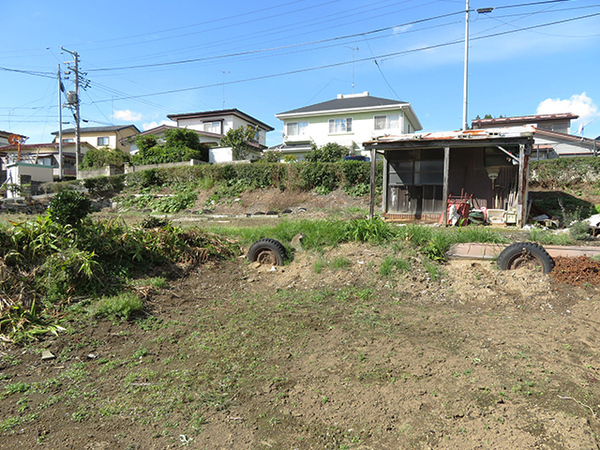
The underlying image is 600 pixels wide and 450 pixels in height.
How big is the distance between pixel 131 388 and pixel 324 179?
15.8 meters

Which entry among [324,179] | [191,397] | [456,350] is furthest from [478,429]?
[324,179]

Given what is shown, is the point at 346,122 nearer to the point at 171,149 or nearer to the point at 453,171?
the point at 171,149

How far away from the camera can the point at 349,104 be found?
1163 inches

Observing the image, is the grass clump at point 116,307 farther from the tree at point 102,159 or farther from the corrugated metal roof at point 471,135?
the tree at point 102,159

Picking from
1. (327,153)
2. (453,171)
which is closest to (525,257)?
(453,171)

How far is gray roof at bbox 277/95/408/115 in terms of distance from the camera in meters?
28.1

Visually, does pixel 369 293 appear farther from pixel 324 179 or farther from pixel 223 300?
pixel 324 179

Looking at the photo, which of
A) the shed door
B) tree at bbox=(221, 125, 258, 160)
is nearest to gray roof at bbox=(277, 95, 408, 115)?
tree at bbox=(221, 125, 258, 160)

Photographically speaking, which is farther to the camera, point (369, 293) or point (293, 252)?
point (293, 252)

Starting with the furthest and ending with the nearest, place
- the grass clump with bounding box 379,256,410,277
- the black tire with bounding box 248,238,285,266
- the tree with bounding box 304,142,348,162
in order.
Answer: the tree with bounding box 304,142,348,162
the black tire with bounding box 248,238,285,266
the grass clump with bounding box 379,256,410,277

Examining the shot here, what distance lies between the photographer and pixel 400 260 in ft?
19.7

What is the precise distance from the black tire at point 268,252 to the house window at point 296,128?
82.2ft

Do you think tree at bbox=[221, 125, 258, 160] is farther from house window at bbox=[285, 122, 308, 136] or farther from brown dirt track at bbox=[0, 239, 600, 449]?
brown dirt track at bbox=[0, 239, 600, 449]

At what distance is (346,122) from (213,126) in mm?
12241
